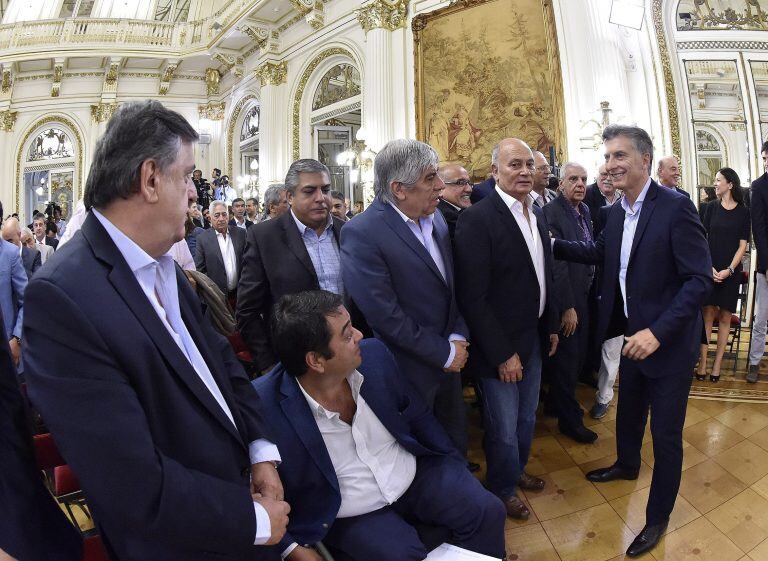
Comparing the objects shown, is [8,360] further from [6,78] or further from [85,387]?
[6,78]

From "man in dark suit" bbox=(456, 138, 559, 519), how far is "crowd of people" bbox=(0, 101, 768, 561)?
11 millimetres

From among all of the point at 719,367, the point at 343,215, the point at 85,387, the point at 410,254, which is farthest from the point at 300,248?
the point at 719,367

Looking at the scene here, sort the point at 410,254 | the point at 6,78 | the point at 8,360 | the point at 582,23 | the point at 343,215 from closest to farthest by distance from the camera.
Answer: the point at 8,360
the point at 410,254
the point at 343,215
the point at 582,23
the point at 6,78

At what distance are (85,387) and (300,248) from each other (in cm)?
177

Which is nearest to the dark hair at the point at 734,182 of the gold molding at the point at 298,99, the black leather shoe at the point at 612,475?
the black leather shoe at the point at 612,475

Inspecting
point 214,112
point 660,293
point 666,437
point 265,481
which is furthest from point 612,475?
point 214,112

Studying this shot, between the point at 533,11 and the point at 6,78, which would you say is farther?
the point at 6,78

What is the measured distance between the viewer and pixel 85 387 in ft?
2.84

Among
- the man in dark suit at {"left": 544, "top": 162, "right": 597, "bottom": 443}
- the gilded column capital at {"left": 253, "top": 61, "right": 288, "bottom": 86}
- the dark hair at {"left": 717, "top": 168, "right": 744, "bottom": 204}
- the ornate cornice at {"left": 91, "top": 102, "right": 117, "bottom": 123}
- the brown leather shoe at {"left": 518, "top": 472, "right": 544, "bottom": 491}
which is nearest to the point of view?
the brown leather shoe at {"left": 518, "top": 472, "right": 544, "bottom": 491}

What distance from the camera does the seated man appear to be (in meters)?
1.50

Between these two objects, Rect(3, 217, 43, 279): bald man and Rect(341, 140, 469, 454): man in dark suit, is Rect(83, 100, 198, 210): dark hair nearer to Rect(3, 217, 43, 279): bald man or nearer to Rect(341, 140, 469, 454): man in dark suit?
Rect(341, 140, 469, 454): man in dark suit

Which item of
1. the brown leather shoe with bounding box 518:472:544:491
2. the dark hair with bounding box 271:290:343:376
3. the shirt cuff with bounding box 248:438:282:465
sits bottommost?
the brown leather shoe with bounding box 518:472:544:491

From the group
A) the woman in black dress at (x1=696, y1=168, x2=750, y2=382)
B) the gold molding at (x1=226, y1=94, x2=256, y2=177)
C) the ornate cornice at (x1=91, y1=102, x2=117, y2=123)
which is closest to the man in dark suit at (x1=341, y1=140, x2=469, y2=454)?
the woman in black dress at (x1=696, y1=168, x2=750, y2=382)

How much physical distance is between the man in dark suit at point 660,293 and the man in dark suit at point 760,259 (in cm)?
222
